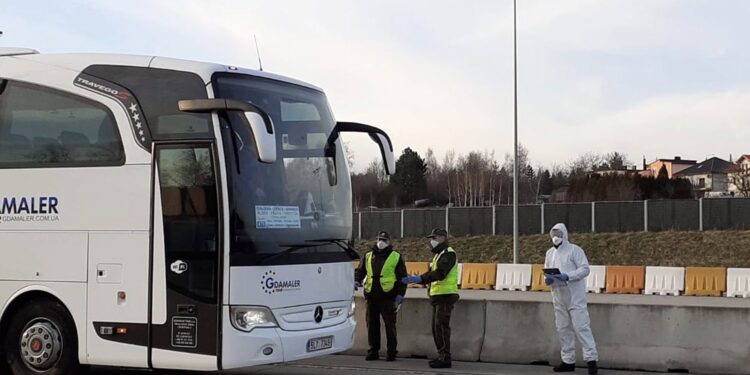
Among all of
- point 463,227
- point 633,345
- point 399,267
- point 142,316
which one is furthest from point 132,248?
point 463,227

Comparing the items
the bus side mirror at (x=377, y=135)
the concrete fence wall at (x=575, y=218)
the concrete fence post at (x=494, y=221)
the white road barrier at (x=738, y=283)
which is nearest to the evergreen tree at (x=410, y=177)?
the concrete fence wall at (x=575, y=218)

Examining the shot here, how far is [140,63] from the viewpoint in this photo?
8.78 meters

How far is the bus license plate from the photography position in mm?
8633

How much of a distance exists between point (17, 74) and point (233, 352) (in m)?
4.10

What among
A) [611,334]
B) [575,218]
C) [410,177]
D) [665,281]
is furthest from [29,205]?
[410,177]

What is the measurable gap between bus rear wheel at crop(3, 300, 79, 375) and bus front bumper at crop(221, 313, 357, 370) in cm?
177

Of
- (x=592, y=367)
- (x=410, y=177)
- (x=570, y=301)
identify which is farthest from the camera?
(x=410, y=177)

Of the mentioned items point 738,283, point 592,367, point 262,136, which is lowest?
point 738,283

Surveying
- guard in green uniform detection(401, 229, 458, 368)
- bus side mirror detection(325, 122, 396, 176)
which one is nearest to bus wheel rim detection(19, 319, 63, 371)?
bus side mirror detection(325, 122, 396, 176)

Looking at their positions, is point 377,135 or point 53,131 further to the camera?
point 377,135

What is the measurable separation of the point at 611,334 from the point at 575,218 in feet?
125

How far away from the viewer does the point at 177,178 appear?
838 cm

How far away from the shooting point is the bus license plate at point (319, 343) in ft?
28.3

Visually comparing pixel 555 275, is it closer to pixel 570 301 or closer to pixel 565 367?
pixel 570 301
